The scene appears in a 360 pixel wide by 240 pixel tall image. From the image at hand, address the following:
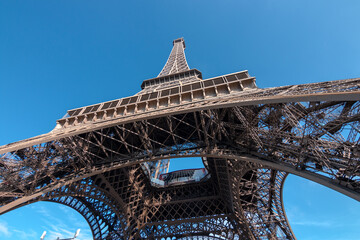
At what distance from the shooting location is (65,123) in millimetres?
16969

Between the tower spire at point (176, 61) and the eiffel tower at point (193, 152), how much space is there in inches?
266

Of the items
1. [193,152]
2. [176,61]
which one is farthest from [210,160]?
[176,61]

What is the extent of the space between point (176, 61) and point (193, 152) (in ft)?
103

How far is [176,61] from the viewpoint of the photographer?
40.8m

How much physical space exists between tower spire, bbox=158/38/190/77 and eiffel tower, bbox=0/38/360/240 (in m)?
6.76

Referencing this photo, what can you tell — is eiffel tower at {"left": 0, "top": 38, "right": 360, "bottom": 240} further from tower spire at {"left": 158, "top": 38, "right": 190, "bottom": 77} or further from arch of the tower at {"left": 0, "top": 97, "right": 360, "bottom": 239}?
tower spire at {"left": 158, "top": 38, "right": 190, "bottom": 77}

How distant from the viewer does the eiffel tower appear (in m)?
7.57

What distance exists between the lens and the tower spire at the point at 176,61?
35.5m

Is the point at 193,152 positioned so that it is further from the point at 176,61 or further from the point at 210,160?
the point at 176,61

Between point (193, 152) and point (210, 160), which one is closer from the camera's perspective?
point (193, 152)

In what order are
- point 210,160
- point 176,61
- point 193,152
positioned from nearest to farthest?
point 193,152
point 210,160
point 176,61

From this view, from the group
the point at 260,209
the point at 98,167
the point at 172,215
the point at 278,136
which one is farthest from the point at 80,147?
the point at 260,209

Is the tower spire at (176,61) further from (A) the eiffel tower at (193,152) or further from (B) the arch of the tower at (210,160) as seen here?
(B) the arch of the tower at (210,160)

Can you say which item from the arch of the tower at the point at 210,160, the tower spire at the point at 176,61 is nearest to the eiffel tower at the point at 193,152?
the arch of the tower at the point at 210,160
